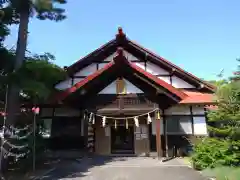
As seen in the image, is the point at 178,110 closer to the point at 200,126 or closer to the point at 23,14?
the point at 200,126

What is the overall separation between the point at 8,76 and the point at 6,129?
6.71 feet

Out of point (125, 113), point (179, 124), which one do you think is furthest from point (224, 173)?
point (125, 113)

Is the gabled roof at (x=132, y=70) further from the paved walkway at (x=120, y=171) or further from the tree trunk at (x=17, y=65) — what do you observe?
the paved walkway at (x=120, y=171)

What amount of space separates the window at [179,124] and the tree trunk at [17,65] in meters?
7.90

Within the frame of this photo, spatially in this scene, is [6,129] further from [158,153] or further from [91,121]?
[158,153]

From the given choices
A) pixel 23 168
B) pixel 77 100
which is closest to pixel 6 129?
pixel 23 168

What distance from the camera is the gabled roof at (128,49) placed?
14680mm

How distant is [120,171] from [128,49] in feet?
27.7

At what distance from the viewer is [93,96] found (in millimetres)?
14109

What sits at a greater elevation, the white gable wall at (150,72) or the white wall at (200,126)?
the white gable wall at (150,72)

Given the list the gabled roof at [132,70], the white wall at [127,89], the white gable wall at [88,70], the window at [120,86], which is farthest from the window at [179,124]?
the white gable wall at [88,70]

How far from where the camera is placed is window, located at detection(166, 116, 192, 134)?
13867 mm

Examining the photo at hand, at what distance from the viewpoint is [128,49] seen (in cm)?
1600

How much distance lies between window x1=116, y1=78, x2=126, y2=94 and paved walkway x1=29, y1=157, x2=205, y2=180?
3.84 metres
